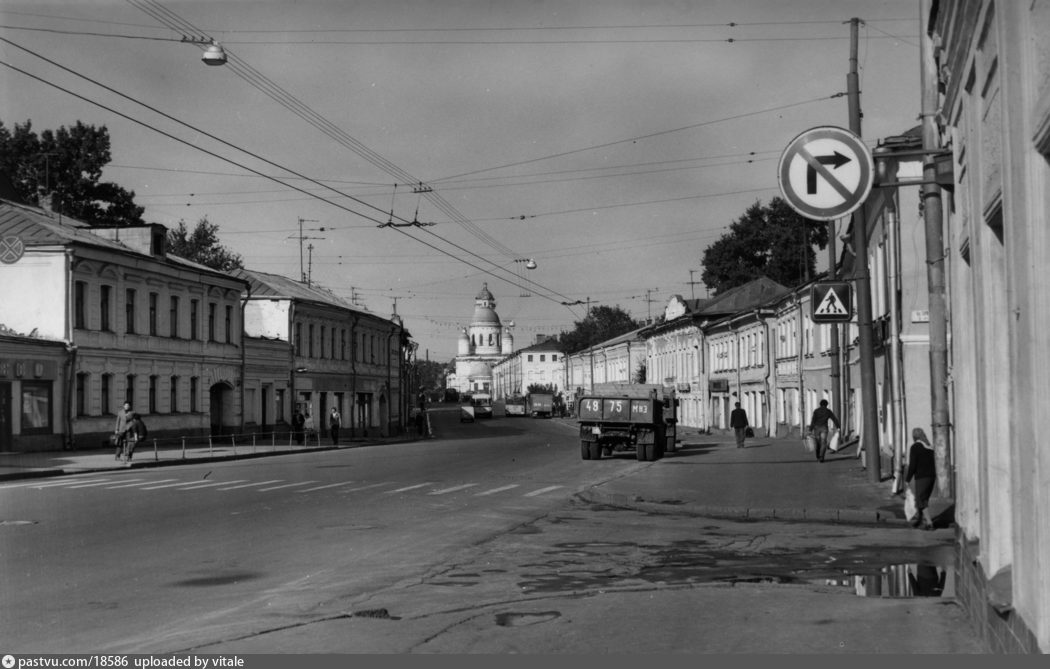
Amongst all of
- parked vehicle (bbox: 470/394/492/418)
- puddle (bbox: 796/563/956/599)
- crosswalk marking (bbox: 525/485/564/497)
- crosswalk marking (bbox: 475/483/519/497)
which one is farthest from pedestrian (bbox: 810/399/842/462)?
parked vehicle (bbox: 470/394/492/418)

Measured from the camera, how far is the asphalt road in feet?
25.5

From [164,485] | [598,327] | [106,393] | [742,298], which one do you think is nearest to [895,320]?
[164,485]

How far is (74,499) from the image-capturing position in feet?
63.1

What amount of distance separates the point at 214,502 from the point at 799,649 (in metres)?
13.4

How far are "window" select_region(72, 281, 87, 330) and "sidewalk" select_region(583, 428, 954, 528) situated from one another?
70.4 feet

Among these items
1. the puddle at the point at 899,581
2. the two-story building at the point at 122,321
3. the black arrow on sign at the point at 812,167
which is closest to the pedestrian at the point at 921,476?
the puddle at the point at 899,581

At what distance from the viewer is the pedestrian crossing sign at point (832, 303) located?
2147 centimetres

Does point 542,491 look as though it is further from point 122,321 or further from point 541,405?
point 541,405

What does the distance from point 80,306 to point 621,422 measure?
64.7 ft

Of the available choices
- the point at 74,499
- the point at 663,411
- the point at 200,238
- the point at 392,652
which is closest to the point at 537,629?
the point at 392,652

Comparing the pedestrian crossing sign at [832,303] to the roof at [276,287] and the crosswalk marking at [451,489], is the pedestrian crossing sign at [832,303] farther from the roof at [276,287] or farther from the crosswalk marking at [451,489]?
the roof at [276,287]

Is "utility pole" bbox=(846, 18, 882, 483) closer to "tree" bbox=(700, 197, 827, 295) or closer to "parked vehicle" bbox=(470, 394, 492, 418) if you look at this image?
"tree" bbox=(700, 197, 827, 295)

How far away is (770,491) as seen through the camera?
1984cm

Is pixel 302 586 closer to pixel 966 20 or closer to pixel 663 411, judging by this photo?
pixel 966 20
